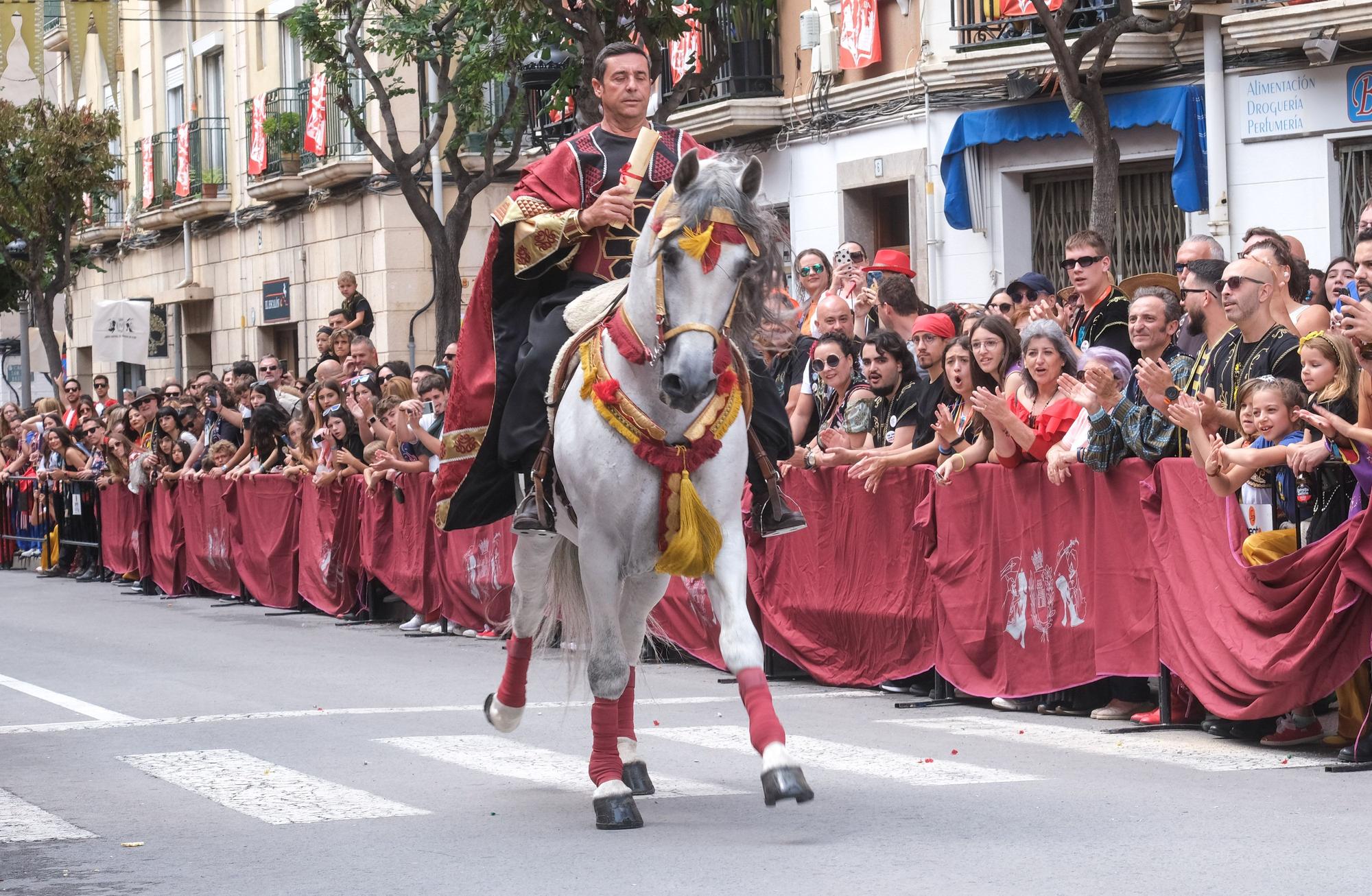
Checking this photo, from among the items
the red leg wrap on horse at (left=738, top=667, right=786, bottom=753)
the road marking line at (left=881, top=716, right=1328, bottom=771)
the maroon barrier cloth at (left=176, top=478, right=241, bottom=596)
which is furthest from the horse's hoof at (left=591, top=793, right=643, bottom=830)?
the maroon barrier cloth at (left=176, top=478, right=241, bottom=596)

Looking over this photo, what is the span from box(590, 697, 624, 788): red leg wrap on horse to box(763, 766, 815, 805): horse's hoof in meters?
0.91

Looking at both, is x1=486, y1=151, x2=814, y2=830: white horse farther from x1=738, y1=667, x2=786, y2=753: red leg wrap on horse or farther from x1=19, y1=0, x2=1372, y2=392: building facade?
x1=19, y1=0, x2=1372, y2=392: building facade

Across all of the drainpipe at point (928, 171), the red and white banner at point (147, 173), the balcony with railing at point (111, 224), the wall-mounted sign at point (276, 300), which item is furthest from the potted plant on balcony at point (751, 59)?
the balcony with railing at point (111, 224)

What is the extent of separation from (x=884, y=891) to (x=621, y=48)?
3.82 meters

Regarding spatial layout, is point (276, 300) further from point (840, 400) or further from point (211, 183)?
point (840, 400)

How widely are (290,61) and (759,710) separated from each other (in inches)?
1190

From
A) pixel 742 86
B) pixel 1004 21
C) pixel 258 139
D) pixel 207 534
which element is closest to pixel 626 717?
pixel 207 534

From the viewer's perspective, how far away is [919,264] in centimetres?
2336

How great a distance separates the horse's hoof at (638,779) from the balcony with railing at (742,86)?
696 inches

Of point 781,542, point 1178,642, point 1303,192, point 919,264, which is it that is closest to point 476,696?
point 781,542

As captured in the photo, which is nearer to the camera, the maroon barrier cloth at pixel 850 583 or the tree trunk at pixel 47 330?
the maroon barrier cloth at pixel 850 583

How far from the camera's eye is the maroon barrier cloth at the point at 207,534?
20.2 meters

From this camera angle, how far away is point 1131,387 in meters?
10.4

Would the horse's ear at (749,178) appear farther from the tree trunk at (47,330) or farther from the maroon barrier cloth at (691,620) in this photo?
the tree trunk at (47,330)
